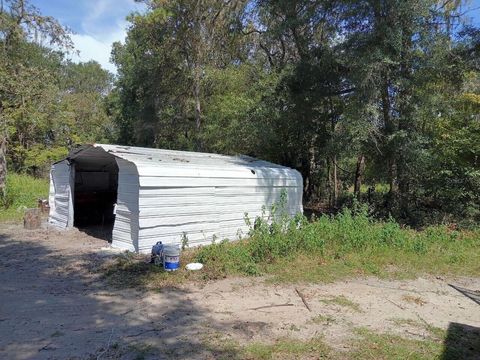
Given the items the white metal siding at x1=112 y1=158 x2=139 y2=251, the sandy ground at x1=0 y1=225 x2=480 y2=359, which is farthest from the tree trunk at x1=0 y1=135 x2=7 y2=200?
the sandy ground at x1=0 y1=225 x2=480 y2=359

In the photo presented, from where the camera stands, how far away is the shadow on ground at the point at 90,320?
15.1ft

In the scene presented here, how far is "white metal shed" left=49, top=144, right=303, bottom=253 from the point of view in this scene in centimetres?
944

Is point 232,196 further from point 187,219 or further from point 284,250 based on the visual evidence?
point 284,250

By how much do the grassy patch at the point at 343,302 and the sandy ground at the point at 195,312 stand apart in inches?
1.2

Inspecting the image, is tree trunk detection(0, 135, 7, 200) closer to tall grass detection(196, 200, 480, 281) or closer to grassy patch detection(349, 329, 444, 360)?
tall grass detection(196, 200, 480, 281)

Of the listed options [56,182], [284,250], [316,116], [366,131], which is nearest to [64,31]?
[56,182]

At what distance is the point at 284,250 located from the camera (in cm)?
876

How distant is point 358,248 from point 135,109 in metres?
22.4

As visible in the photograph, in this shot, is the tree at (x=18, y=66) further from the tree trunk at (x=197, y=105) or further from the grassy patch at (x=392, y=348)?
the grassy patch at (x=392, y=348)

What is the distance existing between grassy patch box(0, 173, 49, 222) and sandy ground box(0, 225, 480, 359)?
7915 mm

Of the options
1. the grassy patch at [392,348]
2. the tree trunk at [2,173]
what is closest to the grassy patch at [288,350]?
the grassy patch at [392,348]

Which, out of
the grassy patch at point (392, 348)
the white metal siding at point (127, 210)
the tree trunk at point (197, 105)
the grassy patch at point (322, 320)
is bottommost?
the grassy patch at point (322, 320)

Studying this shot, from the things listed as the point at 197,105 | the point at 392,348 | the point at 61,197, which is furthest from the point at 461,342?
the point at 197,105

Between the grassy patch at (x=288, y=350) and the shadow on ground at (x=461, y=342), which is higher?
the grassy patch at (x=288, y=350)
